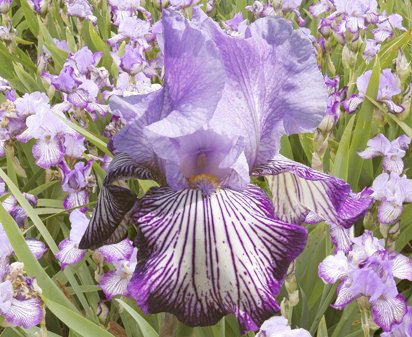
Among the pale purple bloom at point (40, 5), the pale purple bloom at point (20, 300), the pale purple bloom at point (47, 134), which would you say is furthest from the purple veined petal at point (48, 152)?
the pale purple bloom at point (40, 5)

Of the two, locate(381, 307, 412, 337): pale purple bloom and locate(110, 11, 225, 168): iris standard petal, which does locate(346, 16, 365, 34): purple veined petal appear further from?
locate(110, 11, 225, 168): iris standard petal

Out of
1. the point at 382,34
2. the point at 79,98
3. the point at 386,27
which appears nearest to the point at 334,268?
the point at 79,98

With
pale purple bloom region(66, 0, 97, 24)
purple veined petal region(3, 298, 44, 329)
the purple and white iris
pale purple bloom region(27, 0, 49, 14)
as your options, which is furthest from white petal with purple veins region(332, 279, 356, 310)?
pale purple bloom region(27, 0, 49, 14)

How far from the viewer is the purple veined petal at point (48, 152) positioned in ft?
6.12

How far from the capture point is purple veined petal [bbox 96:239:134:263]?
1.49 meters

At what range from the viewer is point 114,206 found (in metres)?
1.13

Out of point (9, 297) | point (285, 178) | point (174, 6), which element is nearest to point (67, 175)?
point (9, 297)

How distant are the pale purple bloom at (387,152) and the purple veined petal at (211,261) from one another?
1.01 m

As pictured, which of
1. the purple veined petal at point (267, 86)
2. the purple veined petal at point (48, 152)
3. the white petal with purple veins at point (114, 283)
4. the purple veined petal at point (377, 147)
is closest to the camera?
the purple veined petal at point (267, 86)

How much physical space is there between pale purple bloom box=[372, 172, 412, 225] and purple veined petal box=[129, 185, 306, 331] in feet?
2.54

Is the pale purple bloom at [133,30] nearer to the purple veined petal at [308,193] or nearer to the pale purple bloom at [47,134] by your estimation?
the pale purple bloom at [47,134]

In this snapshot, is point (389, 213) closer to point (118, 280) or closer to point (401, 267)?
point (401, 267)

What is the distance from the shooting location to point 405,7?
363cm

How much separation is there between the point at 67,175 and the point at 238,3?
2.05 meters
